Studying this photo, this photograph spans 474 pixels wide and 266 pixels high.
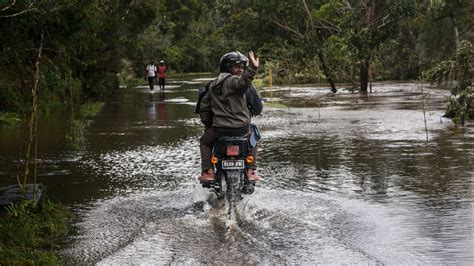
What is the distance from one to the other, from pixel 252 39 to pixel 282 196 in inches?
1146

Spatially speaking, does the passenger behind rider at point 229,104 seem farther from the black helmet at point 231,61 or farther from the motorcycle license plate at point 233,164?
the motorcycle license plate at point 233,164

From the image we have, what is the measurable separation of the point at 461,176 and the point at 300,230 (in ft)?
12.6

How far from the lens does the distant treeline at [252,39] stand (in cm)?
752

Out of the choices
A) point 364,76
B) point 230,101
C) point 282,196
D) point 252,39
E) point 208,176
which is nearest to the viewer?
point 230,101

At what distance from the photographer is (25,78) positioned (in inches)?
376

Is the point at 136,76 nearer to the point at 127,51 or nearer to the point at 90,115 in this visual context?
the point at 127,51

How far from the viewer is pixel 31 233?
668cm

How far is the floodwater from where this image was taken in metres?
6.47

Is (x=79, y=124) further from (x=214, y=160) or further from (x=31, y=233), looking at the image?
(x=31, y=233)

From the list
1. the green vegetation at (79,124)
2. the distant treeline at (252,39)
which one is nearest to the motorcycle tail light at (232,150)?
the distant treeline at (252,39)

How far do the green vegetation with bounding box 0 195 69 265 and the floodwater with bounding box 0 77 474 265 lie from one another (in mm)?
228

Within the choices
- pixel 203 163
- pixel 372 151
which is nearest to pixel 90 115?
pixel 372 151

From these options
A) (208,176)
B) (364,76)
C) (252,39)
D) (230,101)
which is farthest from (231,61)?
(252,39)

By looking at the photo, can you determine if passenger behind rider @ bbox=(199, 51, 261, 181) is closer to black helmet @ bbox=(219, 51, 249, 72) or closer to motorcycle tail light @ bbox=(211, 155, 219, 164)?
black helmet @ bbox=(219, 51, 249, 72)
